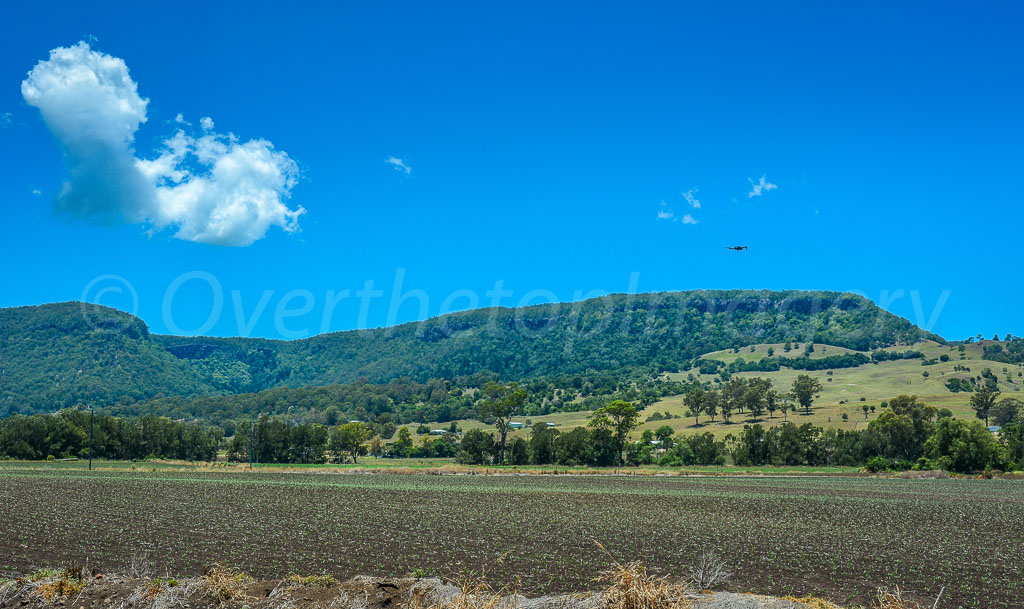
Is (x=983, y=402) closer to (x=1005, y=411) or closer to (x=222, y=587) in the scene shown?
(x=1005, y=411)

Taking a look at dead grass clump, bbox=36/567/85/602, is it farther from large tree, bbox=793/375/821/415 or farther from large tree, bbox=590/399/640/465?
large tree, bbox=793/375/821/415

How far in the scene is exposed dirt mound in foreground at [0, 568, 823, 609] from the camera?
12.0 m

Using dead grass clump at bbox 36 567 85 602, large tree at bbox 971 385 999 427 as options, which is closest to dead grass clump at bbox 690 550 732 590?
dead grass clump at bbox 36 567 85 602

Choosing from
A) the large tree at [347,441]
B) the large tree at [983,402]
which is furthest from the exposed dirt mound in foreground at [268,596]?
the large tree at [983,402]

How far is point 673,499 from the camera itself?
46656 mm

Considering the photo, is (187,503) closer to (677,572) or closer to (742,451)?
(677,572)

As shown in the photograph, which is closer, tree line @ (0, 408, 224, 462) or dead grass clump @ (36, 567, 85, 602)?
dead grass clump @ (36, 567, 85, 602)

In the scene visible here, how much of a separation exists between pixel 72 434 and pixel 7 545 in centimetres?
10066

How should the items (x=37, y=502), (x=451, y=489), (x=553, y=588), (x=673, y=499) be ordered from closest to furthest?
(x=553, y=588) < (x=37, y=502) < (x=673, y=499) < (x=451, y=489)

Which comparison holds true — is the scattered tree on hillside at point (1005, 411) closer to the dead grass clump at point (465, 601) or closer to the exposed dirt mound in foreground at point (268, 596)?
the exposed dirt mound in foreground at point (268, 596)

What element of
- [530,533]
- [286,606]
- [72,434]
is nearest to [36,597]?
[286,606]

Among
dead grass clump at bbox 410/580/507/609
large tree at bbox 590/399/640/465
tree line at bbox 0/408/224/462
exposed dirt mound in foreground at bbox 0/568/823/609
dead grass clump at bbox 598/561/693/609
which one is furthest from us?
tree line at bbox 0/408/224/462

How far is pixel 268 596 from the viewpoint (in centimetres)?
1350

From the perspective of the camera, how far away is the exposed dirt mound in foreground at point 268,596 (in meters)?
12.0
